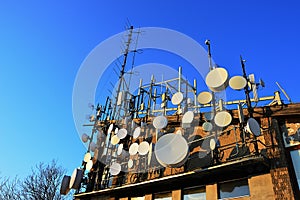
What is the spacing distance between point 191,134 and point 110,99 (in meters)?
7.64

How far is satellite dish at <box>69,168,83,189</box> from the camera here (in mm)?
13573

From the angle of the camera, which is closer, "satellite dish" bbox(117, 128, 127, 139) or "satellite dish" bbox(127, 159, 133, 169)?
"satellite dish" bbox(127, 159, 133, 169)

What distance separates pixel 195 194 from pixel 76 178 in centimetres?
658

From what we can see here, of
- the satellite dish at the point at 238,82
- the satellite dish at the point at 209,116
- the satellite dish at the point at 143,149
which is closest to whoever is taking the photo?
the satellite dish at the point at 238,82

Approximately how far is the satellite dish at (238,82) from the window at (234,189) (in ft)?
11.8

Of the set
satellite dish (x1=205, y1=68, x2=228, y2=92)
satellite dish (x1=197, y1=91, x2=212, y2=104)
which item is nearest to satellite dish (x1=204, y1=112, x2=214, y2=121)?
satellite dish (x1=197, y1=91, x2=212, y2=104)

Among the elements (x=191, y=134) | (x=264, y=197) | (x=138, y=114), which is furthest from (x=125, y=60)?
(x=264, y=197)

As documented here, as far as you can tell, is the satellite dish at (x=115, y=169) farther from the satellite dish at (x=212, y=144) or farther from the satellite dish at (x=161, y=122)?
the satellite dish at (x=212, y=144)

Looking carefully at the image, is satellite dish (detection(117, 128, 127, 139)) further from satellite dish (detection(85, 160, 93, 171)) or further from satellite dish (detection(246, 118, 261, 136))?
satellite dish (detection(246, 118, 261, 136))

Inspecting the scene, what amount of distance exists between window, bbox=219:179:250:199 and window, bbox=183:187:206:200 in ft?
2.60

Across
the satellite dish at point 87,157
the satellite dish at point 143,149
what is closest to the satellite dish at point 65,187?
the satellite dish at point 87,157

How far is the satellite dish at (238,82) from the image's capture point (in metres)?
10.5

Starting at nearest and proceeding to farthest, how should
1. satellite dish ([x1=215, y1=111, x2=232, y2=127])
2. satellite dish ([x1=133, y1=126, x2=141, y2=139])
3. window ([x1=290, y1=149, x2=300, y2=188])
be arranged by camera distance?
1. window ([x1=290, y1=149, x2=300, y2=188])
2. satellite dish ([x1=215, y1=111, x2=232, y2=127])
3. satellite dish ([x1=133, y1=126, x2=141, y2=139])

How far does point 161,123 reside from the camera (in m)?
12.6
